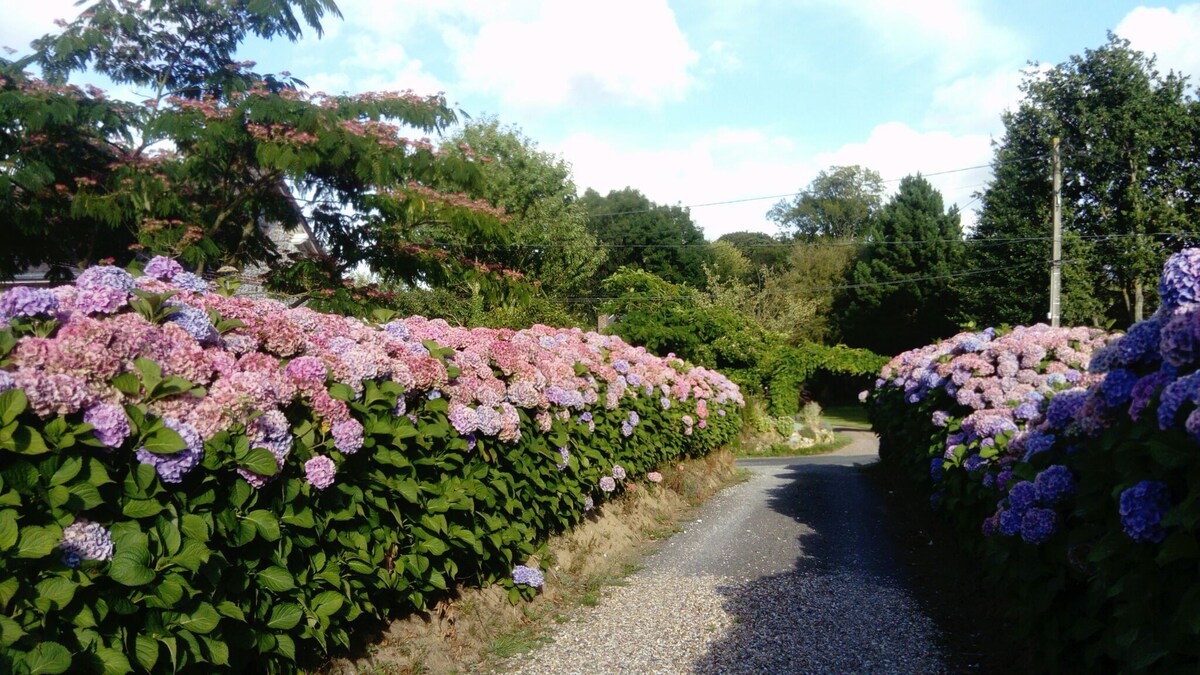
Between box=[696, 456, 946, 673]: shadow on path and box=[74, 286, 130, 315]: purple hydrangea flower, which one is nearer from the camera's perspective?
box=[74, 286, 130, 315]: purple hydrangea flower

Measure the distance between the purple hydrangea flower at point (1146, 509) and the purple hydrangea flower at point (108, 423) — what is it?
283cm

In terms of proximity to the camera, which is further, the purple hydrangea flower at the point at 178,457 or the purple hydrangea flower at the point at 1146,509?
the purple hydrangea flower at the point at 178,457

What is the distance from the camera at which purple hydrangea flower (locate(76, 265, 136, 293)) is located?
291 centimetres

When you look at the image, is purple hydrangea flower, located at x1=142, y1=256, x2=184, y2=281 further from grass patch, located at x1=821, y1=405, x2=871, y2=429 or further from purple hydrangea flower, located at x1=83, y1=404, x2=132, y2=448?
grass patch, located at x1=821, y1=405, x2=871, y2=429

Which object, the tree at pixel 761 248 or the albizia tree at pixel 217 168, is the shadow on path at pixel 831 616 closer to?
the albizia tree at pixel 217 168

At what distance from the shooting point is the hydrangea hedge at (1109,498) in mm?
2191

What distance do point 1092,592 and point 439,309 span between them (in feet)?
58.8

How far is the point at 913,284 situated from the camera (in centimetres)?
3853

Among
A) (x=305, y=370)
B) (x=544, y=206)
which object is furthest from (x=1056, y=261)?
(x=305, y=370)

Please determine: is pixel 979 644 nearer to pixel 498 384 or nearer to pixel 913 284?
pixel 498 384

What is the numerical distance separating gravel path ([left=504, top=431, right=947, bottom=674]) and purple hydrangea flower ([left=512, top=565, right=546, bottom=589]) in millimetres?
330

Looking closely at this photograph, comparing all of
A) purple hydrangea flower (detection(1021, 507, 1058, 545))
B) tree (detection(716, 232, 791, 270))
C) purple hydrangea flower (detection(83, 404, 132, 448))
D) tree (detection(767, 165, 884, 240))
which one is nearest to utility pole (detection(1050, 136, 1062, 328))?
purple hydrangea flower (detection(1021, 507, 1058, 545))

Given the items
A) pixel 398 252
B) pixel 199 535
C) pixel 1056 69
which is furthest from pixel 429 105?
pixel 1056 69

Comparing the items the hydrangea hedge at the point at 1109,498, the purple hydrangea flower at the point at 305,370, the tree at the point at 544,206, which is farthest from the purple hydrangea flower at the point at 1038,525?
the tree at the point at 544,206
